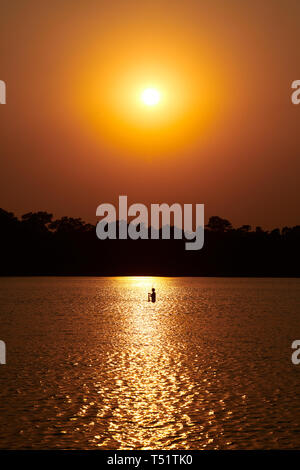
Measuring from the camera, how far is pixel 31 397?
26.3 meters

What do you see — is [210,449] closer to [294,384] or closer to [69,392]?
[69,392]

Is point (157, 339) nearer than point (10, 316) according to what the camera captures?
Yes

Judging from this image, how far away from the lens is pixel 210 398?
26.5 metres

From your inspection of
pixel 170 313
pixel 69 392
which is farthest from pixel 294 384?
pixel 170 313

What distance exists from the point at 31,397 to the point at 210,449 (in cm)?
969

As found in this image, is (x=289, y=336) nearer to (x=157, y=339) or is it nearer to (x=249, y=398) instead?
(x=157, y=339)

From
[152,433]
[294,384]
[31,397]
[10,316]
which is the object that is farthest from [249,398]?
[10,316]

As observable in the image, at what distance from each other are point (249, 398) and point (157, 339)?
2217 cm

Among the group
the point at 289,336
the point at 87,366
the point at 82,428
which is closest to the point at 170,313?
the point at 289,336

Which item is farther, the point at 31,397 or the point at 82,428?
the point at 31,397
